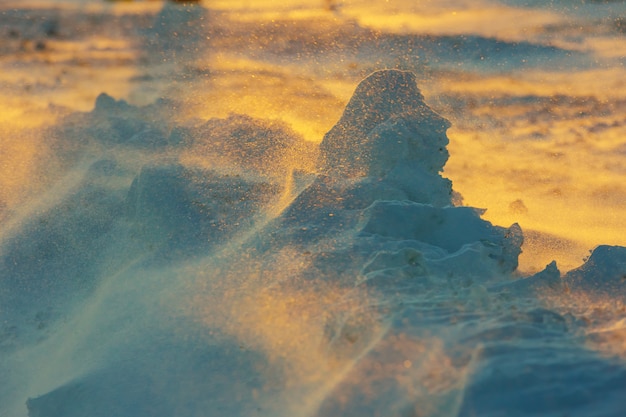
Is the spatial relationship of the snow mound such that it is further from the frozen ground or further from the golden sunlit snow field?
the golden sunlit snow field

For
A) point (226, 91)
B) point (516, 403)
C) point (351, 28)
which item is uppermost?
point (351, 28)

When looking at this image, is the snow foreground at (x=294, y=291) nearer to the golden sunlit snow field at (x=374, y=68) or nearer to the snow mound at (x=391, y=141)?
the snow mound at (x=391, y=141)

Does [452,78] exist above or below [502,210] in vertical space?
above

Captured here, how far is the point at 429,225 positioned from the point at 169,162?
1264 mm

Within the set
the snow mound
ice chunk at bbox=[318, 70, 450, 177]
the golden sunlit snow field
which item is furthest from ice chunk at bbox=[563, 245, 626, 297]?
the golden sunlit snow field

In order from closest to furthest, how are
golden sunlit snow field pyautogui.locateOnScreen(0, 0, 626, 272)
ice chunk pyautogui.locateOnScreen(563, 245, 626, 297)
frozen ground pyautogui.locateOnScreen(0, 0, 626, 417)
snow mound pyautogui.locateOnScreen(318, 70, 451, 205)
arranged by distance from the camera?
frozen ground pyautogui.locateOnScreen(0, 0, 626, 417)
ice chunk pyautogui.locateOnScreen(563, 245, 626, 297)
snow mound pyautogui.locateOnScreen(318, 70, 451, 205)
golden sunlit snow field pyautogui.locateOnScreen(0, 0, 626, 272)

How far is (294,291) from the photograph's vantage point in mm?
2633

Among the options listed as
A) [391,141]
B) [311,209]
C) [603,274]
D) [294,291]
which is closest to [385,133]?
→ [391,141]

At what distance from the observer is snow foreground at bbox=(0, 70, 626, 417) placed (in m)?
2.20

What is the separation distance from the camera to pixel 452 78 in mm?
4660

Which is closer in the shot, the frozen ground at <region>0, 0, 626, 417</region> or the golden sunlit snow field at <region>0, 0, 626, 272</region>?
the frozen ground at <region>0, 0, 626, 417</region>

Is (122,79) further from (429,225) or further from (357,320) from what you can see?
(357,320)

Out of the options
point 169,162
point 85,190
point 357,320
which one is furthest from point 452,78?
point 357,320

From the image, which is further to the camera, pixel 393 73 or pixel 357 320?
pixel 393 73
